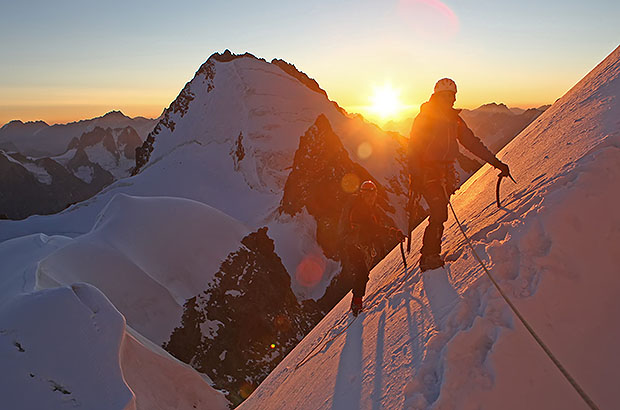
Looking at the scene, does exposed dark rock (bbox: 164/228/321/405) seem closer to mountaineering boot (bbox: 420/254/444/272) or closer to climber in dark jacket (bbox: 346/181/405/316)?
climber in dark jacket (bbox: 346/181/405/316)

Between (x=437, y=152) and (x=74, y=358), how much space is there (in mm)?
10002

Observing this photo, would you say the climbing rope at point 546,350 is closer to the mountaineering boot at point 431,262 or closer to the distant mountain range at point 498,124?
the mountaineering boot at point 431,262

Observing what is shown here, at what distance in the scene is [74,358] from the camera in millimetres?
9531

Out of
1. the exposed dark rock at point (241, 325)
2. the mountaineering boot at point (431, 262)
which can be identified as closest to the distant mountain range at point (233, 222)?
the exposed dark rock at point (241, 325)

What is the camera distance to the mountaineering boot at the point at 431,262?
5.48 metres

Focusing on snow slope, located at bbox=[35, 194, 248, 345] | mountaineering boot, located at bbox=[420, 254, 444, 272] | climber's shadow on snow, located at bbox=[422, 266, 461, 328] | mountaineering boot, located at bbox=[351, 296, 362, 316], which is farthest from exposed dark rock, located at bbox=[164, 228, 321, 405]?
climber's shadow on snow, located at bbox=[422, 266, 461, 328]

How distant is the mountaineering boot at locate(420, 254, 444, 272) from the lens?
548 centimetres

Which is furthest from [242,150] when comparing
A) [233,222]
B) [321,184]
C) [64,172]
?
[64,172]

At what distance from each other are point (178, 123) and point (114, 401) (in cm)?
6396

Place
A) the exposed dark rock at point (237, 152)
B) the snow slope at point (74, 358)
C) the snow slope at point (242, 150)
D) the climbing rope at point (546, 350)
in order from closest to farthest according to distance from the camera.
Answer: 1. the climbing rope at point (546, 350)
2. the snow slope at point (74, 358)
3. the snow slope at point (242, 150)
4. the exposed dark rock at point (237, 152)

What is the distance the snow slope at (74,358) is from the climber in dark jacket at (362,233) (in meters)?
6.04

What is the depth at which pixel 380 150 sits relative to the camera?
64.8 m

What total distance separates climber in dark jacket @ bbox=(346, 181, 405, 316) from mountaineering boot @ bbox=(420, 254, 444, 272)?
1.32m

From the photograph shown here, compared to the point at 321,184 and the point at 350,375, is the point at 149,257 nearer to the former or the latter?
the point at 321,184
